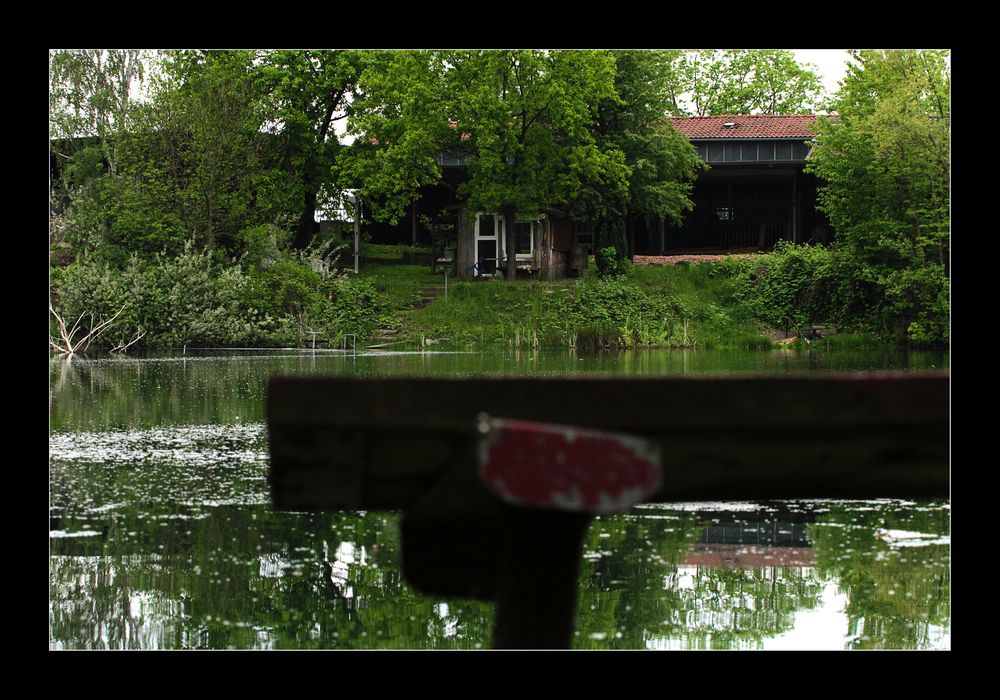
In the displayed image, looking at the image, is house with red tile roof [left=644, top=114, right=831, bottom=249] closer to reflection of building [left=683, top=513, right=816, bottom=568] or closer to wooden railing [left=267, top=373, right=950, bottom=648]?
→ reflection of building [left=683, top=513, right=816, bottom=568]

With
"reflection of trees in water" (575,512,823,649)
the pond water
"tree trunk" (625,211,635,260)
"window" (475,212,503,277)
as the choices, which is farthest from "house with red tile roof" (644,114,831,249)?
"reflection of trees in water" (575,512,823,649)

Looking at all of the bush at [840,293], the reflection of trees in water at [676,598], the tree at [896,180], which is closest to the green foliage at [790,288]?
the bush at [840,293]

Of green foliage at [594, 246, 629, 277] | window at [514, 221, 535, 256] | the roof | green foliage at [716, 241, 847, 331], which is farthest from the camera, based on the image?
the roof

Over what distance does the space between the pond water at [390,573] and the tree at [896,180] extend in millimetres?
21702

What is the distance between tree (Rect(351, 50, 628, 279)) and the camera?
33.5 m

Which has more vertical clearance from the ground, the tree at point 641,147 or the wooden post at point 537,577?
the tree at point 641,147

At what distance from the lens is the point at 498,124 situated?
3381 cm

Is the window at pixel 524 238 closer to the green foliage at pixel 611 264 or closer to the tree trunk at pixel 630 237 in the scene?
the green foliage at pixel 611 264

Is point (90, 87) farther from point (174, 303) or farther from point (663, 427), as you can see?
point (663, 427)

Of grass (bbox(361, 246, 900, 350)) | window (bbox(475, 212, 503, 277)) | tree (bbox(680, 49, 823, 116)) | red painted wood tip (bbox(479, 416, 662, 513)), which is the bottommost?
red painted wood tip (bbox(479, 416, 662, 513))

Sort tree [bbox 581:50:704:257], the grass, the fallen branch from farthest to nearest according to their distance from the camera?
1. tree [bbox 581:50:704:257]
2. the grass
3. the fallen branch

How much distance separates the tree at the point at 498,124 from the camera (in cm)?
3350

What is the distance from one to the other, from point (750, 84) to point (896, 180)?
1919 centimetres

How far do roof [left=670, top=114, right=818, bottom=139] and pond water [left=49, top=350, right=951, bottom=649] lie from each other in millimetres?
30502
